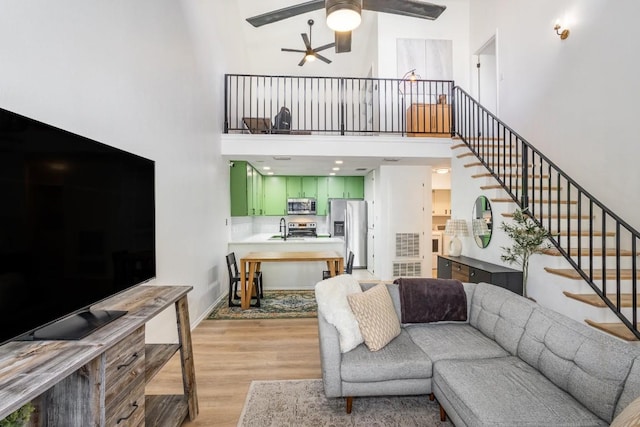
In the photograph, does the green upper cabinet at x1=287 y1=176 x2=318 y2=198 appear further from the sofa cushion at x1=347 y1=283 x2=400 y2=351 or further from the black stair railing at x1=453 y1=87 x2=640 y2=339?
the sofa cushion at x1=347 y1=283 x2=400 y2=351

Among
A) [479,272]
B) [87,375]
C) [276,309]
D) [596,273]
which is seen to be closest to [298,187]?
[276,309]

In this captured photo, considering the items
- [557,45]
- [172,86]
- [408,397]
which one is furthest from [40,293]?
[557,45]

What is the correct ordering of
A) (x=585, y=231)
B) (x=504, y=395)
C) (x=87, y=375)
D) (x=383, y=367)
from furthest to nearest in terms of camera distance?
(x=585, y=231) < (x=383, y=367) < (x=504, y=395) < (x=87, y=375)

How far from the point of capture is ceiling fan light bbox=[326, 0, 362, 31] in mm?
2576

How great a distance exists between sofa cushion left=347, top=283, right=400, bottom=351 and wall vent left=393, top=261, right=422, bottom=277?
149 inches

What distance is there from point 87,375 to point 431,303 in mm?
2310

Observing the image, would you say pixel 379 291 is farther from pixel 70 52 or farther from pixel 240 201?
pixel 240 201

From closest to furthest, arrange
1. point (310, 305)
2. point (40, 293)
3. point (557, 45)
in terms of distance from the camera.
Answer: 1. point (40, 293)
2. point (557, 45)
3. point (310, 305)

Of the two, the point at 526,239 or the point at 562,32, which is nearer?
the point at 526,239

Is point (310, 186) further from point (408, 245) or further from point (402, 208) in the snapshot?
point (408, 245)

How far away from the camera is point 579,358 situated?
1.60 metres

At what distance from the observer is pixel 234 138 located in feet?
16.3

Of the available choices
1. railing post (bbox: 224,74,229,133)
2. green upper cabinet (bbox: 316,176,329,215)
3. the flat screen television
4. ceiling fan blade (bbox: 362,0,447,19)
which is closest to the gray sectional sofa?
the flat screen television

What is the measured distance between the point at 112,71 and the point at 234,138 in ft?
9.34
